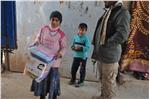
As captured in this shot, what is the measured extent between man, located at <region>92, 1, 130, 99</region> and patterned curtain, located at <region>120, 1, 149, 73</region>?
122cm

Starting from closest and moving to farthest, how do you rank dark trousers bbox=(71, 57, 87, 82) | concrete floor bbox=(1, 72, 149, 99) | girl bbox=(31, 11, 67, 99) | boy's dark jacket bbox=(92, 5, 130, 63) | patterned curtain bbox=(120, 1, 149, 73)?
boy's dark jacket bbox=(92, 5, 130, 63), girl bbox=(31, 11, 67, 99), concrete floor bbox=(1, 72, 149, 99), dark trousers bbox=(71, 57, 87, 82), patterned curtain bbox=(120, 1, 149, 73)

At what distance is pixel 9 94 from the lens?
16.4 feet

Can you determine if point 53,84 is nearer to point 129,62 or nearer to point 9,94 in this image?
point 9,94

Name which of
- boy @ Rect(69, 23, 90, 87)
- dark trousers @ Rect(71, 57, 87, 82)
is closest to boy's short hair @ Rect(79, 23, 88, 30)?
boy @ Rect(69, 23, 90, 87)

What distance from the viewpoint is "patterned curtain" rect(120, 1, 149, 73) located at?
5.66 m

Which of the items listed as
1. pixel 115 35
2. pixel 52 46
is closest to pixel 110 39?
pixel 115 35

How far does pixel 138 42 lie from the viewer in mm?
5867

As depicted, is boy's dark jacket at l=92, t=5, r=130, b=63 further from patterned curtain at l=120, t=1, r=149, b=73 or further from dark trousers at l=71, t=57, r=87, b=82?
patterned curtain at l=120, t=1, r=149, b=73

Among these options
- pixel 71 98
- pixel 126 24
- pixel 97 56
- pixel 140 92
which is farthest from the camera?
pixel 140 92

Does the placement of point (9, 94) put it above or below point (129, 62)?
below

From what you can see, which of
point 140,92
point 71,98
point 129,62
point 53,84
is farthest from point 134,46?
point 53,84

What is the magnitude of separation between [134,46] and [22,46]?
5.84 feet

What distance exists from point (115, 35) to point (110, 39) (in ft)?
0.26

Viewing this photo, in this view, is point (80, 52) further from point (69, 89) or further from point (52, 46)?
point (52, 46)
